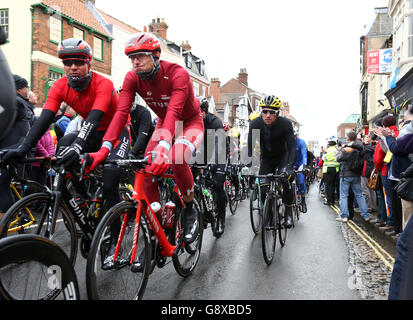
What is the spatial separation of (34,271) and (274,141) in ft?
14.9

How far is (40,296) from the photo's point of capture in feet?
7.01

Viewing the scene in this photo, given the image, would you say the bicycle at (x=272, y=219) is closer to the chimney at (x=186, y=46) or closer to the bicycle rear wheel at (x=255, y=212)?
the bicycle rear wheel at (x=255, y=212)

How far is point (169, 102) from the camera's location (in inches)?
130

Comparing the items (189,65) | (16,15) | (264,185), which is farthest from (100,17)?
(264,185)

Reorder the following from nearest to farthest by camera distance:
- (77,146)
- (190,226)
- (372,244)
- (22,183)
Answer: (77,146) < (22,183) < (190,226) < (372,244)

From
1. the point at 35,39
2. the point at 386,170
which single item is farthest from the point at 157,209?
the point at 35,39

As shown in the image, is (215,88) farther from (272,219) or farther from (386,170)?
(272,219)

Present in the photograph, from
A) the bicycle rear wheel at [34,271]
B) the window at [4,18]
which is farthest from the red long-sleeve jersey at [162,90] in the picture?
the window at [4,18]

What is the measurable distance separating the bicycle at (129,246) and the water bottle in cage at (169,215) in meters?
0.15

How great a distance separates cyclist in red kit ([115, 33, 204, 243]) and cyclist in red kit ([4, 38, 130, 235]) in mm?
275
